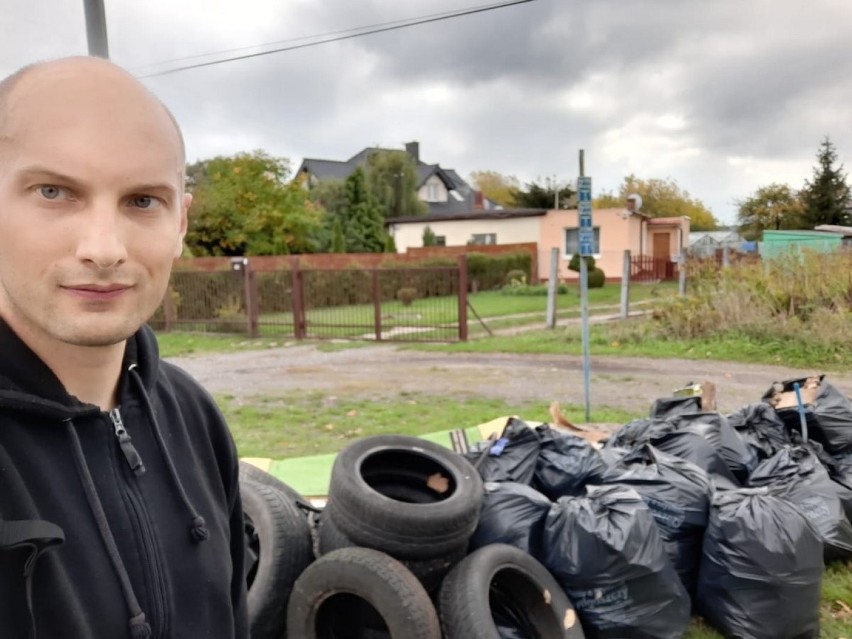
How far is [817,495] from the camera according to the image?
3859mm

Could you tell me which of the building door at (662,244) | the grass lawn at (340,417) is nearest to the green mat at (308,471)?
the grass lawn at (340,417)

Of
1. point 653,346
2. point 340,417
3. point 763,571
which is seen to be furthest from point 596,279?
point 763,571

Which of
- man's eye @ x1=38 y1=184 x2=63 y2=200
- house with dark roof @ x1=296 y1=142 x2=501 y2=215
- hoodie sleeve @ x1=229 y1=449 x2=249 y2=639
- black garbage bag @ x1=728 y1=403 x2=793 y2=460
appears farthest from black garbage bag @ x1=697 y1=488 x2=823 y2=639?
house with dark roof @ x1=296 y1=142 x2=501 y2=215

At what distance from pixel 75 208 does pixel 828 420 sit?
4.77m

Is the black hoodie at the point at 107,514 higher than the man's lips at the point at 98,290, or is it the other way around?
the man's lips at the point at 98,290

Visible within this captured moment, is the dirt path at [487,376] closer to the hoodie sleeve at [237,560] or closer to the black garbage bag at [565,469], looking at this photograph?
the black garbage bag at [565,469]

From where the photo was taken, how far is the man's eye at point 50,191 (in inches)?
37.4

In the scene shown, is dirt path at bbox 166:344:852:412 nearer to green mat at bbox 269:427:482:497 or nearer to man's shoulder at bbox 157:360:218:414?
green mat at bbox 269:427:482:497

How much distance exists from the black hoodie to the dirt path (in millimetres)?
6876

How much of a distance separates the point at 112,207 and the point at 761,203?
4084cm

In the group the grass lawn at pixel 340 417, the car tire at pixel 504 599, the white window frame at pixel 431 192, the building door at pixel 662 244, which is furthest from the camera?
the white window frame at pixel 431 192

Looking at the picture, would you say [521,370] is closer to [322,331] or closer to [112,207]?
[322,331]

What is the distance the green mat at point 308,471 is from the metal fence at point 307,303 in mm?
8349

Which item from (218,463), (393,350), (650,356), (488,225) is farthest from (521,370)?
(488,225)
